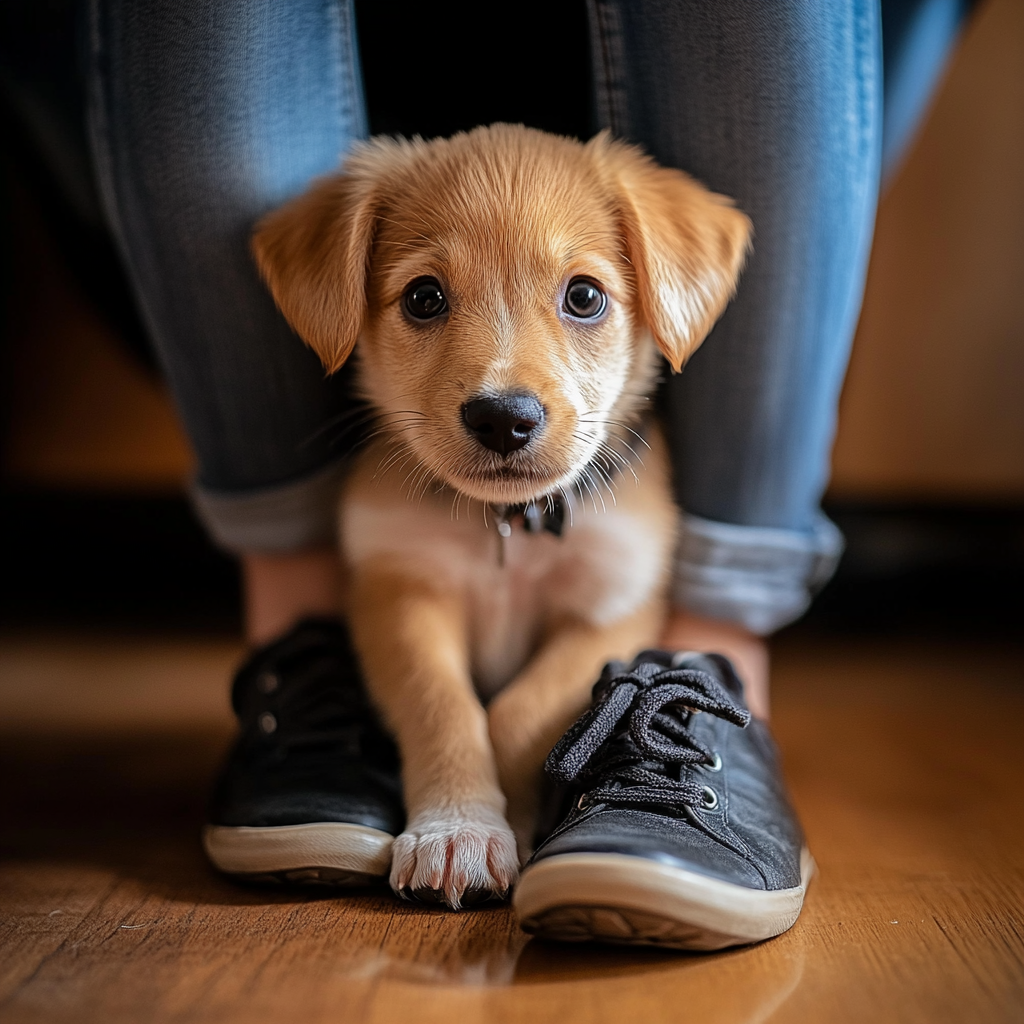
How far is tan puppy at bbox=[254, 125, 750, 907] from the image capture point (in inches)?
47.8

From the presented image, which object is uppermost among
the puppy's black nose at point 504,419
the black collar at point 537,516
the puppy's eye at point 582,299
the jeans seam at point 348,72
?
the jeans seam at point 348,72

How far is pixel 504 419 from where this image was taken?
1159mm

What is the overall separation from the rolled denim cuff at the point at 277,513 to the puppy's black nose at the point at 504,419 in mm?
431

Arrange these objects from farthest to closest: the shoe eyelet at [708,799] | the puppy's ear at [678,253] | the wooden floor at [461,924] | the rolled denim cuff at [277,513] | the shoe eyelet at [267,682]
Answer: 1. the rolled denim cuff at [277,513]
2. the shoe eyelet at [267,682]
3. the puppy's ear at [678,253]
4. the shoe eyelet at [708,799]
5. the wooden floor at [461,924]

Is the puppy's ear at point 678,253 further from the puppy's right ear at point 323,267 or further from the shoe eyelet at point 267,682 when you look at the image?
the shoe eyelet at point 267,682

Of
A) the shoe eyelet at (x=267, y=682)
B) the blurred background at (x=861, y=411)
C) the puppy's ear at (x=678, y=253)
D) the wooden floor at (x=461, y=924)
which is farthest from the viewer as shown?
the blurred background at (x=861, y=411)

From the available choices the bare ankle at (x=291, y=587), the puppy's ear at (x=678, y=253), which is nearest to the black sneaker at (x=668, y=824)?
the puppy's ear at (x=678, y=253)

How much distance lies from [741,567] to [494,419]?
522 millimetres

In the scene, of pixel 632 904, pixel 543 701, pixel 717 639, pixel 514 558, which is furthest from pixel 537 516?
pixel 632 904

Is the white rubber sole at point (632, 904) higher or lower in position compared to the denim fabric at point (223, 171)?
lower

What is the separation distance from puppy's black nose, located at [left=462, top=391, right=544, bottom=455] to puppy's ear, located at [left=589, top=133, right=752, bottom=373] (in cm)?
25

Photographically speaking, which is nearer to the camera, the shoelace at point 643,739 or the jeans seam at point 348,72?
the shoelace at point 643,739

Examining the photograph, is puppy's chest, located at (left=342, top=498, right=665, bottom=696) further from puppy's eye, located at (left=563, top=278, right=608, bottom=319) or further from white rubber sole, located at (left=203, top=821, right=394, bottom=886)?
white rubber sole, located at (left=203, top=821, right=394, bottom=886)

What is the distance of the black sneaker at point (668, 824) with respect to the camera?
961mm
